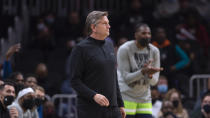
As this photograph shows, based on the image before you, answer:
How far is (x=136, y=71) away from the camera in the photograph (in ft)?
24.1

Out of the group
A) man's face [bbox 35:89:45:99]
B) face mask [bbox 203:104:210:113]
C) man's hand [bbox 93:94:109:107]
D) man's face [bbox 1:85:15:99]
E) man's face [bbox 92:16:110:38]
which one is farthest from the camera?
face mask [bbox 203:104:210:113]

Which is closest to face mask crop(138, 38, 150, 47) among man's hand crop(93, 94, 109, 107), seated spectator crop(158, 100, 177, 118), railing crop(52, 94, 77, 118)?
man's hand crop(93, 94, 109, 107)

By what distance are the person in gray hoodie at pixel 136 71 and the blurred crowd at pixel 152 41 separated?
352cm

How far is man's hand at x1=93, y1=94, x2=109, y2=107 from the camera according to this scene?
5590mm

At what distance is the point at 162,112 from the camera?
10.2 m

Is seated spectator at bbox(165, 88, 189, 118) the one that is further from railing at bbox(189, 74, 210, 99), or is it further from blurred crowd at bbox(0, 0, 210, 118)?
railing at bbox(189, 74, 210, 99)

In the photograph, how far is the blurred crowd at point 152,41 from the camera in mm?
12102

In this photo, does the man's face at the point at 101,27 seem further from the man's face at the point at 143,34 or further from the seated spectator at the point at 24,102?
the seated spectator at the point at 24,102

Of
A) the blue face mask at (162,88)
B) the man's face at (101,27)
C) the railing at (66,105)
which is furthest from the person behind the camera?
the blue face mask at (162,88)

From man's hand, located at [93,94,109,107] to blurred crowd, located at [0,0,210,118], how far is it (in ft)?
17.8

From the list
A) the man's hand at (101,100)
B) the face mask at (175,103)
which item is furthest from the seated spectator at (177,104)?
the man's hand at (101,100)

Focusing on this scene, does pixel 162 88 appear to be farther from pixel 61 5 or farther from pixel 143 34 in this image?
pixel 61 5

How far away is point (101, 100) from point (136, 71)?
1.83 m

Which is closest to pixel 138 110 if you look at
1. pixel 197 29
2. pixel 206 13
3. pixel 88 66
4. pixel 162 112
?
pixel 88 66
